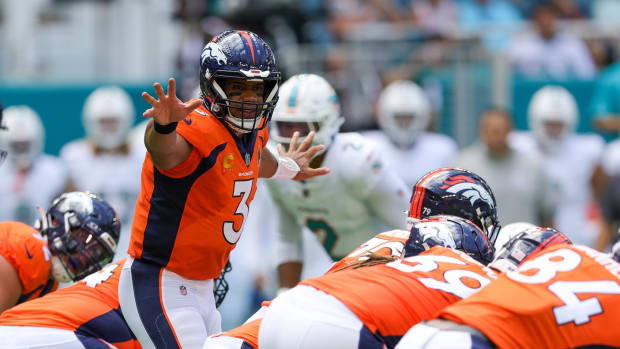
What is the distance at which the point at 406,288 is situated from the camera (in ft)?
10.7

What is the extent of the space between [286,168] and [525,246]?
4.35ft

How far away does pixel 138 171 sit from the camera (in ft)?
29.4

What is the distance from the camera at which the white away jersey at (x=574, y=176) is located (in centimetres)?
935

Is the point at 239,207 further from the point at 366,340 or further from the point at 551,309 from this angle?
the point at 551,309

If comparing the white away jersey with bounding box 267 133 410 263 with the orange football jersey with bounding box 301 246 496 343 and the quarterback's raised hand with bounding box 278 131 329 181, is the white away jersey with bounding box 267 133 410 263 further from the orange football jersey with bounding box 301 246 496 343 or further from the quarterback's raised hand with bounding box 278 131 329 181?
the orange football jersey with bounding box 301 246 496 343

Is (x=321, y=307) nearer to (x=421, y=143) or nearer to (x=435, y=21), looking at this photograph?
(x=421, y=143)

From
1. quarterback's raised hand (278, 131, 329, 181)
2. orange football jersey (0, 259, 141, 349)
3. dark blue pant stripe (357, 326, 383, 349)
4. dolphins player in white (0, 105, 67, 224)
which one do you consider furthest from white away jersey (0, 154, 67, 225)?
dark blue pant stripe (357, 326, 383, 349)

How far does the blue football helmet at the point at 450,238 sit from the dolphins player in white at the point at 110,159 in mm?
5478

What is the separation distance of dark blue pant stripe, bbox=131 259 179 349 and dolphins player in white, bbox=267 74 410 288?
169 centimetres

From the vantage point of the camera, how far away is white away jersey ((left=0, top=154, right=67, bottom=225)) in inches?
352

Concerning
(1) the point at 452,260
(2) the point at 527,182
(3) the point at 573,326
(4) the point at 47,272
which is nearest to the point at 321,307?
(1) the point at 452,260

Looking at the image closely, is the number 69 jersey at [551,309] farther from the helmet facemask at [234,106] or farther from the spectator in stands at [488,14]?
the spectator in stands at [488,14]

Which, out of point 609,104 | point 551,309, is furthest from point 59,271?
point 609,104

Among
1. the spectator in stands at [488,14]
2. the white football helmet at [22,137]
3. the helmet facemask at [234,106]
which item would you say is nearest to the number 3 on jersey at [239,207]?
the helmet facemask at [234,106]
